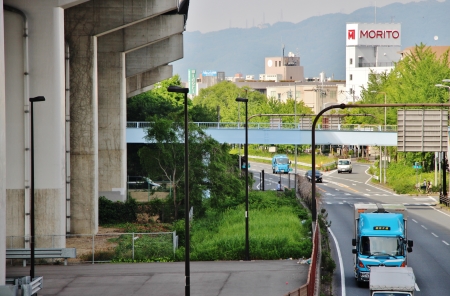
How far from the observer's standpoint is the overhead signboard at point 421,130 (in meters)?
52.3

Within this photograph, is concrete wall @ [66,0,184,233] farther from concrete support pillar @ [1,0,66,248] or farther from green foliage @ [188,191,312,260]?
concrete support pillar @ [1,0,66,248]

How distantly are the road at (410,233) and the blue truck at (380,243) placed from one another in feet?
3.16

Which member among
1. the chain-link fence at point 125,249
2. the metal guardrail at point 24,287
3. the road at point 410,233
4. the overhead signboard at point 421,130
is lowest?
the road at point 410,233

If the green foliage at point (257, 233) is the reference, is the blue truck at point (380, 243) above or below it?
above

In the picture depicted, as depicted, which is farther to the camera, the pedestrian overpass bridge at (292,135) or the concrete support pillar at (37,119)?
the pedestrian overpass bridge at (292,135)

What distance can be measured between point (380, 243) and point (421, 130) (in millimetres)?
21585

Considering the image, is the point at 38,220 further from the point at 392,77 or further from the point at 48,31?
the point at 392,77

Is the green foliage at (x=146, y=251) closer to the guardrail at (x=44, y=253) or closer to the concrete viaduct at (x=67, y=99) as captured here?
the guardrail at (x=44, y=253)

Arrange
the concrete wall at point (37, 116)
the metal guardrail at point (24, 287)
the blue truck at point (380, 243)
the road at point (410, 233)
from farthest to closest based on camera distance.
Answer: the concrete wall at point (37, 116), the road at point (410, 233), the blue truck at point (380, 243), the metal guardrail at point (24, 287)

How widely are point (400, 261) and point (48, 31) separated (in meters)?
18.1

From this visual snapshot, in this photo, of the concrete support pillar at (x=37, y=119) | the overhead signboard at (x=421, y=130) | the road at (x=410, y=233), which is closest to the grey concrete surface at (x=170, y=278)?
the road at (x=410, y=233)

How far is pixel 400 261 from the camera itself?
31.9 meters

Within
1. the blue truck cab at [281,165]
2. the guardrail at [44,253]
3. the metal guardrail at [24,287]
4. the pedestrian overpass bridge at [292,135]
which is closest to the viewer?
the metal guardrail at [24,287]

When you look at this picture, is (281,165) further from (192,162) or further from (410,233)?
(410,233)
